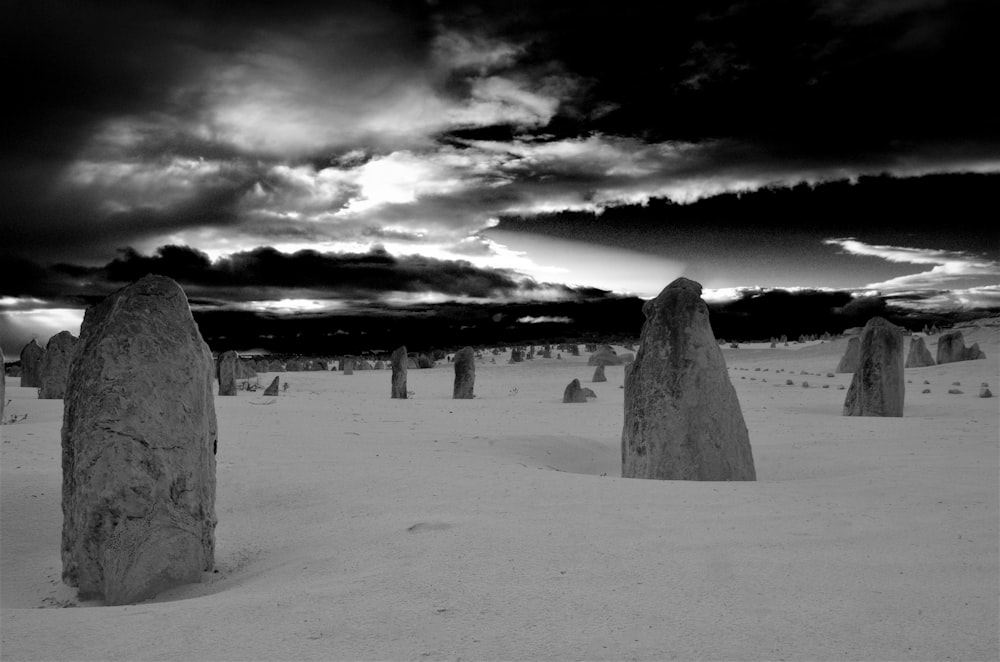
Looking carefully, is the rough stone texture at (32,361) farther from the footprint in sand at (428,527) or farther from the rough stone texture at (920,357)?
the rough stone texture at (920,357)

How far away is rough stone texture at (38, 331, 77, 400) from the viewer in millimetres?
16328

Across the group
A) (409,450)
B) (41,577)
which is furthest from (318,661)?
(409,450)

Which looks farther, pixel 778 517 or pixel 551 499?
pixel 551 499

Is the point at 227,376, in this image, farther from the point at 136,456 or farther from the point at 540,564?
the point at 540,564

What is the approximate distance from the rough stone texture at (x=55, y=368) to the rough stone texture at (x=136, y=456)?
13429 mm

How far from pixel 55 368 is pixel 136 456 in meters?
15.3

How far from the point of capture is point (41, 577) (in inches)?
171

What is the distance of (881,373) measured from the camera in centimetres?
1259

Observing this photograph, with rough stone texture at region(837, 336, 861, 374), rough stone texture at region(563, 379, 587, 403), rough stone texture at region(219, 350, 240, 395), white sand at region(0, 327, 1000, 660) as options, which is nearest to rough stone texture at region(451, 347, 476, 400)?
rough stone texture at region(563, 379, 587, 403)

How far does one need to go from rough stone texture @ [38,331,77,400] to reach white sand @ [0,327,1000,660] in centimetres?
965

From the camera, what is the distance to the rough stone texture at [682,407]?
6590 millimetres

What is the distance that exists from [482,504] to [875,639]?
2.85 m

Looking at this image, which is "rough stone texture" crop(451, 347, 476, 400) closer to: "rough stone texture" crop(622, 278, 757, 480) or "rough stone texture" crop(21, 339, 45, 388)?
"rough stone texture" crop(21, 339, 45, 388)

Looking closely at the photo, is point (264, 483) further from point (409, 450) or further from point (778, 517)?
point (778, 517)
